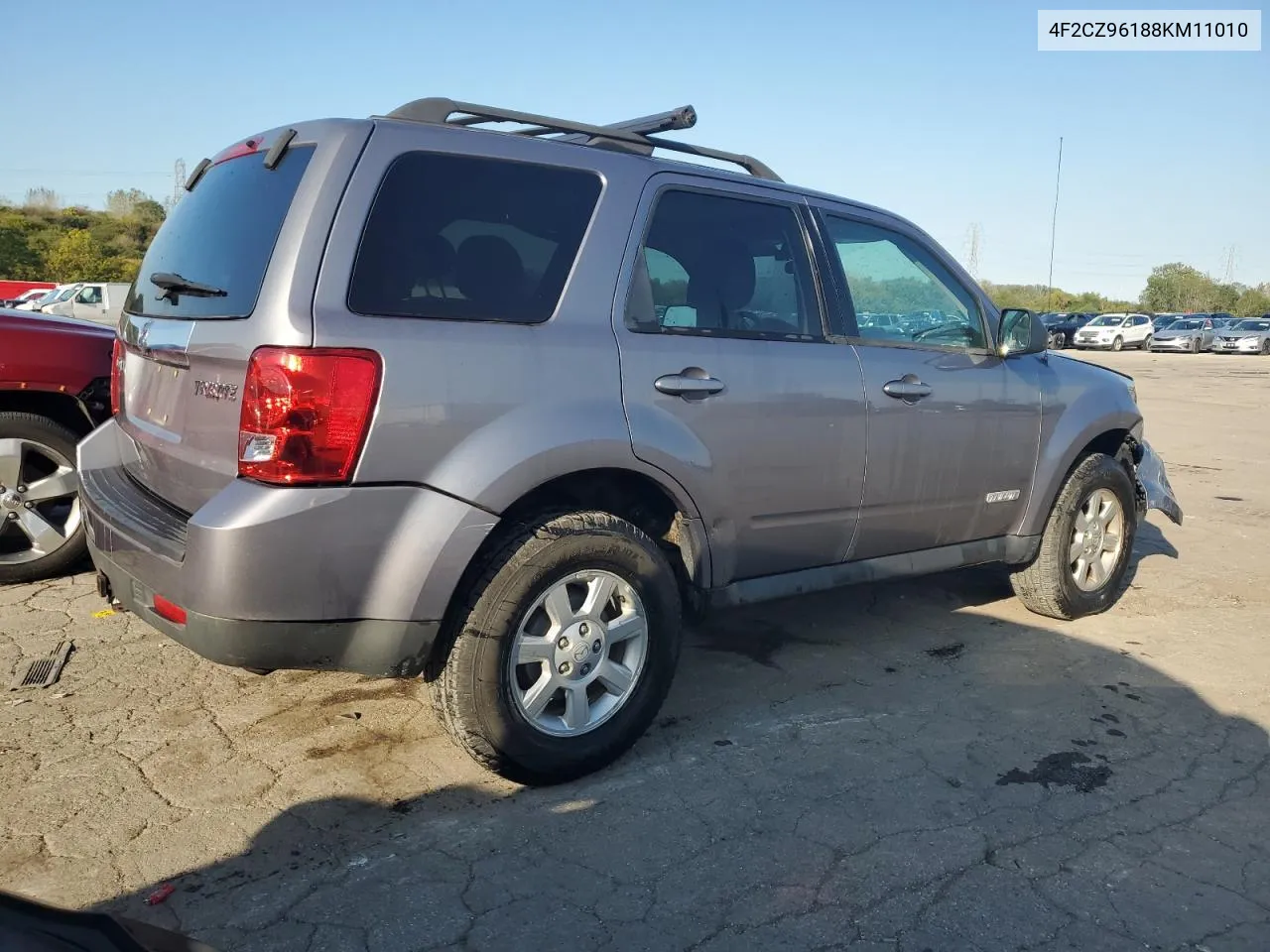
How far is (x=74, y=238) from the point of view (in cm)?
4931

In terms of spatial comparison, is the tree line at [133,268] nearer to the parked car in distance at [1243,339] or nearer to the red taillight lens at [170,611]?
the red taillight lens at [170,611]

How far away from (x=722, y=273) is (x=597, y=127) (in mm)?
680

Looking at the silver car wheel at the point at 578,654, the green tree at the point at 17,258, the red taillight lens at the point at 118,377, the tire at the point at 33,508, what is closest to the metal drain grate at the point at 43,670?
the tire at the point at 33,508

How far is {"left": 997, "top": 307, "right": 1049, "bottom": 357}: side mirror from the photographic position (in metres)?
4.55

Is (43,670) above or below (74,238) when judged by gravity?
below

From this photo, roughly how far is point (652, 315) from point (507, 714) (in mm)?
1354

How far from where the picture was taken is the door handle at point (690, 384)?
3332 millimetres

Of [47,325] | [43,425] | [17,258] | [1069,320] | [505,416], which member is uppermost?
[17,258]

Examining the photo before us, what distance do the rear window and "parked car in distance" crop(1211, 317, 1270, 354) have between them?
47.9 meters

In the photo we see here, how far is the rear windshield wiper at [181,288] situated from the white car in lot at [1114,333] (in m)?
43.0

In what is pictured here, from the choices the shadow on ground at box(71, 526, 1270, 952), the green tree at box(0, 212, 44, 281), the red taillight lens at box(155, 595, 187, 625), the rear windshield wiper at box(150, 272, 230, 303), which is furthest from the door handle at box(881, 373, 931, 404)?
the green tree at box(0, 212, 44, 281)

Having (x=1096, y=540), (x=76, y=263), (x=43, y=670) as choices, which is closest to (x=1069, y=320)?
(x=1096, y=540)

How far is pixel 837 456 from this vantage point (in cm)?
384

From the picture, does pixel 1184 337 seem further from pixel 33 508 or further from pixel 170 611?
pixel 170 611
